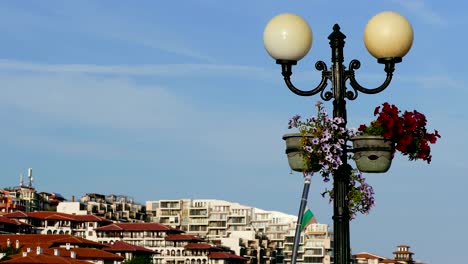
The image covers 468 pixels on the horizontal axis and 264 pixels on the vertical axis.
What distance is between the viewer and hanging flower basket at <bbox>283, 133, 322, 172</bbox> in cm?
1355

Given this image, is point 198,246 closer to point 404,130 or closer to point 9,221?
point 9,221

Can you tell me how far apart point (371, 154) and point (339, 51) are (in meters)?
1.09

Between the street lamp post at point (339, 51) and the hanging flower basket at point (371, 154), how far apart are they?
7.3 inches

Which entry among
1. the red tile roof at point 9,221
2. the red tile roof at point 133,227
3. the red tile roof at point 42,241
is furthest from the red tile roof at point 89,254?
the red tile roof at point 133,227

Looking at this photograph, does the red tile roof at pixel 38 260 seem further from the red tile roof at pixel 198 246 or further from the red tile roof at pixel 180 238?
the red tile roof at pixel 180 238

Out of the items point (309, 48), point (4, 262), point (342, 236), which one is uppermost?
point (4, 262)

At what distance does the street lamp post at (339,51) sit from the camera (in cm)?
1345

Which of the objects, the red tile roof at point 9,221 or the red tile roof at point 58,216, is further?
the red tile roof at point 58,216

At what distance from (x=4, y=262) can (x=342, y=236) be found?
110906 millimetres

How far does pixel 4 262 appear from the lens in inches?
4776

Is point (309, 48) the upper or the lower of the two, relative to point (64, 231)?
lower

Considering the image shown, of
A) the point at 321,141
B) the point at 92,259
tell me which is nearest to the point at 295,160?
the point at 321,141

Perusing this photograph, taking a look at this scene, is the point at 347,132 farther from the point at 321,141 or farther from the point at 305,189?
the point at 305,189

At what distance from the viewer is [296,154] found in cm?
1359
